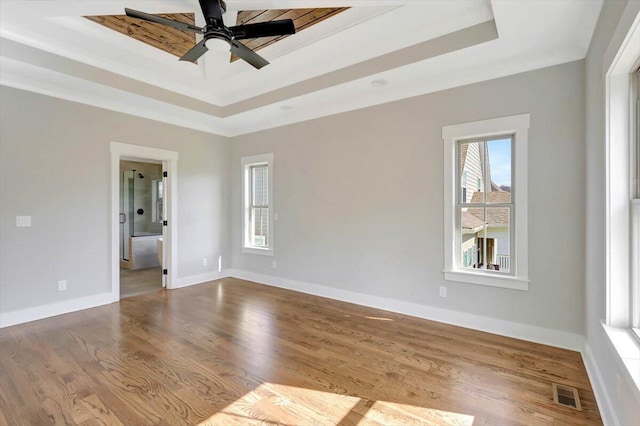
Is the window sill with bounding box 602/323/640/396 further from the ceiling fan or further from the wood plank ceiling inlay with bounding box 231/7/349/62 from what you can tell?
the wood plank ceiling inlay with bounding box 231/7/349/62

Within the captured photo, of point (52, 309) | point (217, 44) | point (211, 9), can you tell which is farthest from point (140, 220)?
A: point (211, 9)

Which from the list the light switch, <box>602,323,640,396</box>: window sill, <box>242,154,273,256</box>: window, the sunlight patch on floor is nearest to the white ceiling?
<box>242,154,273,256</box>: window

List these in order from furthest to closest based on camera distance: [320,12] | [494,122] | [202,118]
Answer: [202,118] < [494,122] < [320,12]

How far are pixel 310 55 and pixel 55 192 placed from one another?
355cm

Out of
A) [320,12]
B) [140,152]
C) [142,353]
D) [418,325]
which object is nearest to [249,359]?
[142,353]

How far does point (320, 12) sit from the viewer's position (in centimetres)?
291

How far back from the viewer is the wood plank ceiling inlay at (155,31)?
304cm

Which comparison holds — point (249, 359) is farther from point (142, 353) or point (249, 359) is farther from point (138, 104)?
point (138, 104)

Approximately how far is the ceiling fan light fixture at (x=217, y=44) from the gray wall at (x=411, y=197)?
2.11 metres

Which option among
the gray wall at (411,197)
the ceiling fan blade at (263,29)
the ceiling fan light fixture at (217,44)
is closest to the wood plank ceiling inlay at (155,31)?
the ceiling fan light fixture at (217,44)

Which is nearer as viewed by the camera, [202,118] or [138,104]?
[138,104]

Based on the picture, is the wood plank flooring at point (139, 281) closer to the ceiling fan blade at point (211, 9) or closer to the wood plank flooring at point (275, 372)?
the wood plank flooring at point (275, 372)

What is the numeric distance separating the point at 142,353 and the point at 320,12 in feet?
11.7

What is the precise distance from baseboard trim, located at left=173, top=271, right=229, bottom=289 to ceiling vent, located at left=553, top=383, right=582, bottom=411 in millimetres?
4941
